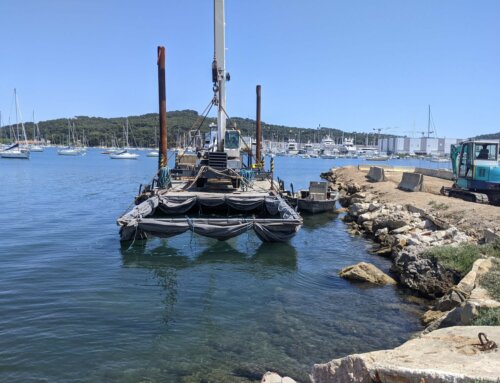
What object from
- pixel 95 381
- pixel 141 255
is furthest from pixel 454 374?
pixel 141 255

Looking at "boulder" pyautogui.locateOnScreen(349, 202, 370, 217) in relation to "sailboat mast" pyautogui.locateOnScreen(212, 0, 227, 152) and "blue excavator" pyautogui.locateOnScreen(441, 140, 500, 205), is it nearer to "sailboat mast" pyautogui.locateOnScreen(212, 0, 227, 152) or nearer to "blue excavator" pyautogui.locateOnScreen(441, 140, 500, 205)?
"blue excavator" pyautogui.locateOnScreen(441, 140, 500, 205)

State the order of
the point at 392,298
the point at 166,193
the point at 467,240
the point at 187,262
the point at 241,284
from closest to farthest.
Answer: the point at 392,298 < the point at 241,284 < the point at 467,240 < the point at 187,262 < the point at 166,193

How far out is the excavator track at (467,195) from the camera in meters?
19.0

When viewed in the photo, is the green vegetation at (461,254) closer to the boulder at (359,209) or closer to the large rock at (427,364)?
the large rock at (427,364)

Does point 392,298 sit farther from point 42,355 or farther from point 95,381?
point 42,355

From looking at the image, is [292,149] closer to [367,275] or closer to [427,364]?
[367,275]

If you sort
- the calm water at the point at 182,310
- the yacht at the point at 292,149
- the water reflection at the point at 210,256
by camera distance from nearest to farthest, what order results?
the calm water at the point at 182,310
the water reflection at the point at 210,256
the yacht at the point at 292,149

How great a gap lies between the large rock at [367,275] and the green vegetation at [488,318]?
5012 mm

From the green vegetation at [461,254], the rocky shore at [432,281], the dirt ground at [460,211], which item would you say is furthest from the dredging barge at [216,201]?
the dirt ground at [460,211]

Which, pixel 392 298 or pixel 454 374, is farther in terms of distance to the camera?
pixel 392 298

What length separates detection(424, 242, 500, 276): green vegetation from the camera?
10.2 m

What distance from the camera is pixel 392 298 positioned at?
10.5m

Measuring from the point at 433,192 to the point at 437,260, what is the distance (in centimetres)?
1567

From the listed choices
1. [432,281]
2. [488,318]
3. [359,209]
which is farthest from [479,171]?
[488,318]
